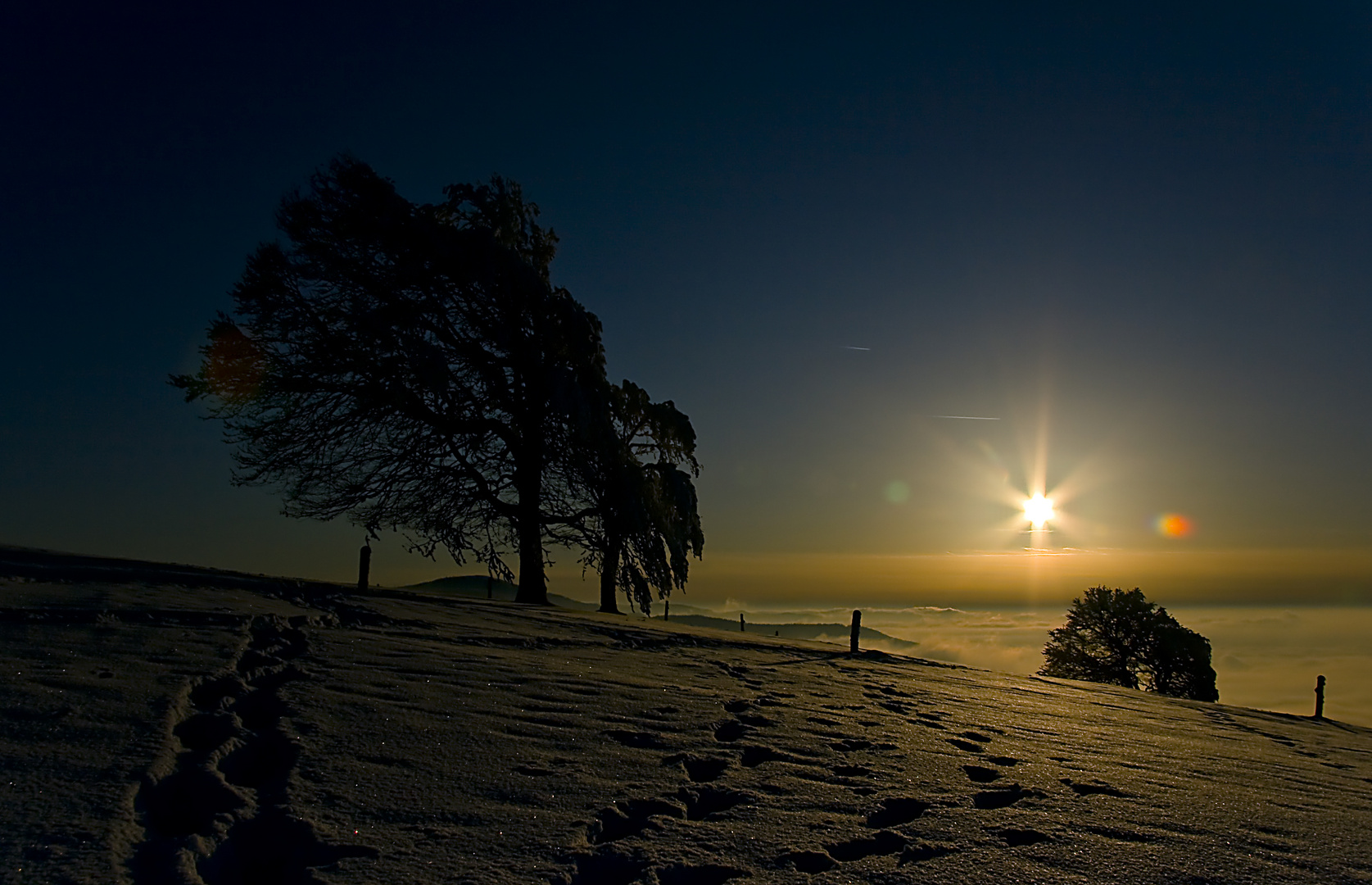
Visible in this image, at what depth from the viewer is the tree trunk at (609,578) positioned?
18828mm

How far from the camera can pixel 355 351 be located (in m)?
16.0

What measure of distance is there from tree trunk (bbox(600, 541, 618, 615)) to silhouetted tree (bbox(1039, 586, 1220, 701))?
47.9 feet

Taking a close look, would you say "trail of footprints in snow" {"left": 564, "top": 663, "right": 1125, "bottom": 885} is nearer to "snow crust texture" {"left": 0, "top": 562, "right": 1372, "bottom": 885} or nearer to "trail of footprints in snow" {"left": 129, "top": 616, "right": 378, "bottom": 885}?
"snow crust texture" {"left": 0, "top": 562, "right": 1372, "bottom": 885}

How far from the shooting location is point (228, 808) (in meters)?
3.10

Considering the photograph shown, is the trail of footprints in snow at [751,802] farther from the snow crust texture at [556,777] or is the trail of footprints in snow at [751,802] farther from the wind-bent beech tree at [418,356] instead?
the wind-bent beech tree at [418,356]

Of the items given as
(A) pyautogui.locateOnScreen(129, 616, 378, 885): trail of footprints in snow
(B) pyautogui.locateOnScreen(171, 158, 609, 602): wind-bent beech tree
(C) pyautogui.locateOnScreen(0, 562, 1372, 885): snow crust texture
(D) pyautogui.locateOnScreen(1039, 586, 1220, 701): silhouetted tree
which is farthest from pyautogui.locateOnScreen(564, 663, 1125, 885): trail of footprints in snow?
(D) pyautogui.locateOnScreen(1039, 586, 1220, 701): silhouetted tree

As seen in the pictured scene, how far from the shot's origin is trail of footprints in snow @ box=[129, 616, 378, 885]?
2.67 m

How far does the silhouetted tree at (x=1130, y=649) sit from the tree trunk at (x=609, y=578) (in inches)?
575

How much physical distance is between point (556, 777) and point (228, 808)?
1.33 metres

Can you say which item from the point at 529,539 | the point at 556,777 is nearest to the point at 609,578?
the point at 529,539

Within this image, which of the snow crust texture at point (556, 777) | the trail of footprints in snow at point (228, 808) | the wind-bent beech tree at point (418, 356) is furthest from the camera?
the wind-bent beech tree at point (418, 356)

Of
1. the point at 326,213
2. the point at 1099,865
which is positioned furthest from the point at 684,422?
→ the point at 1099,865

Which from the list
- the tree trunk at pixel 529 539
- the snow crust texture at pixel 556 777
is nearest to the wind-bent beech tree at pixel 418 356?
the tree trunk at pixel 529 539

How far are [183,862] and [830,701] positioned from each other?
194 inches
